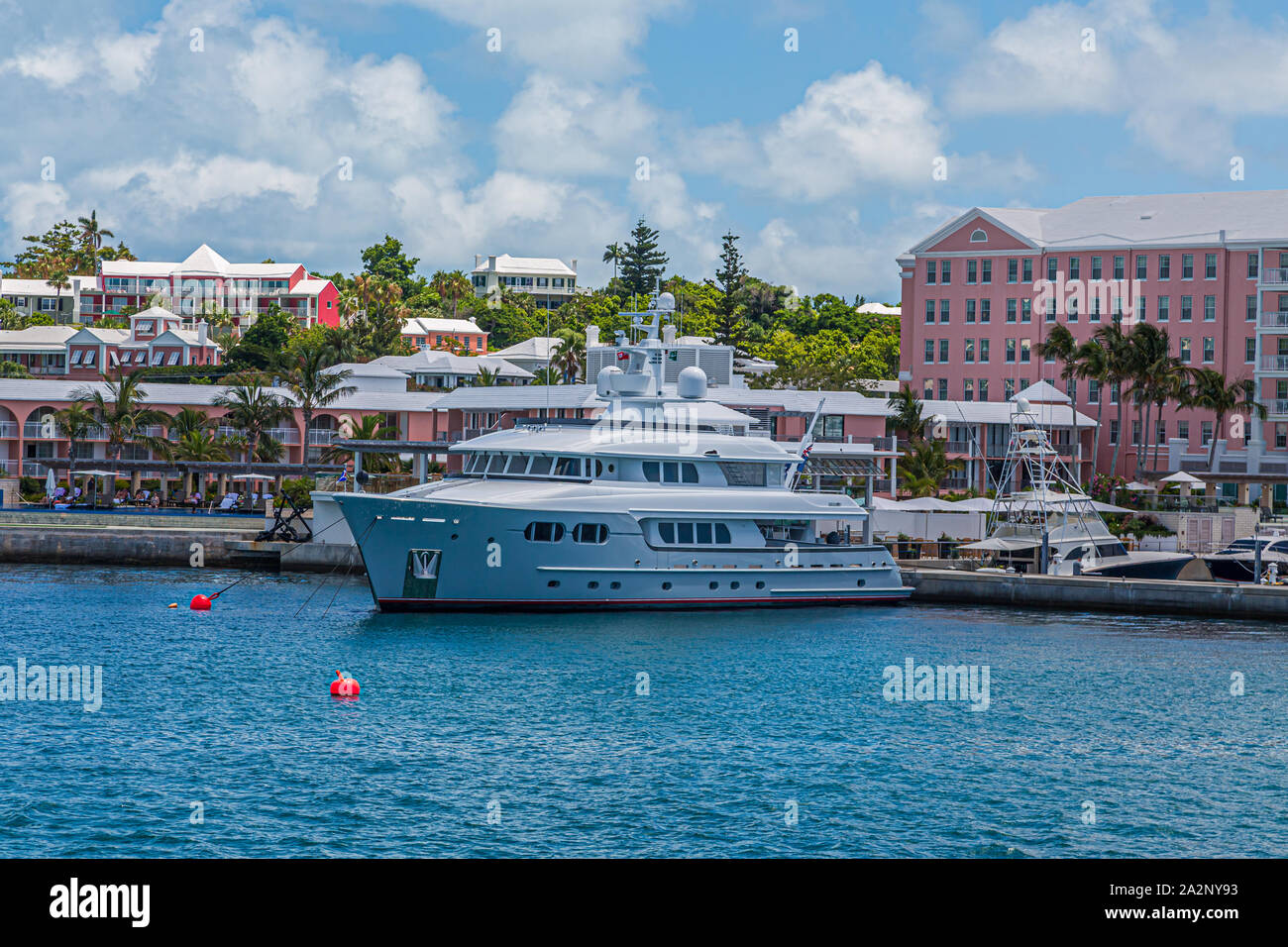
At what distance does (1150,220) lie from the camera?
83.6 meters

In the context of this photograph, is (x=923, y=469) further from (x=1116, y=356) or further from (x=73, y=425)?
(x=73, y=425)

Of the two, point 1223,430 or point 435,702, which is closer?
point 435,702

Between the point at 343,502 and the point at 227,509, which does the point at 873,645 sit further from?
the point at 227,509

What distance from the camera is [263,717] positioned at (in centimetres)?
2500

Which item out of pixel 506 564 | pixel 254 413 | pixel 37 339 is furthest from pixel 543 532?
pixel 37 339

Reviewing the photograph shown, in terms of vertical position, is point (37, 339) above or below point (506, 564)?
above

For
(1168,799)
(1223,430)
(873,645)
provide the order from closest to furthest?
(1168,799), (873,645), (1223,430)

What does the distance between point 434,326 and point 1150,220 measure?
7414cm

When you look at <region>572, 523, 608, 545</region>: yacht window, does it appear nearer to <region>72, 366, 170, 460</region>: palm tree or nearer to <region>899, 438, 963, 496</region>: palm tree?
<region>899, 438, 963, 496</region>: palm tree

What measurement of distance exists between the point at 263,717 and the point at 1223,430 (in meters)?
66.7

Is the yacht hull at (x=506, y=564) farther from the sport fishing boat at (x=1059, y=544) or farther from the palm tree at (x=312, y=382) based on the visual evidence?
the palm tree at (x=312, y=382)

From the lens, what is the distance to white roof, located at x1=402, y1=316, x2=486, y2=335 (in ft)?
439
